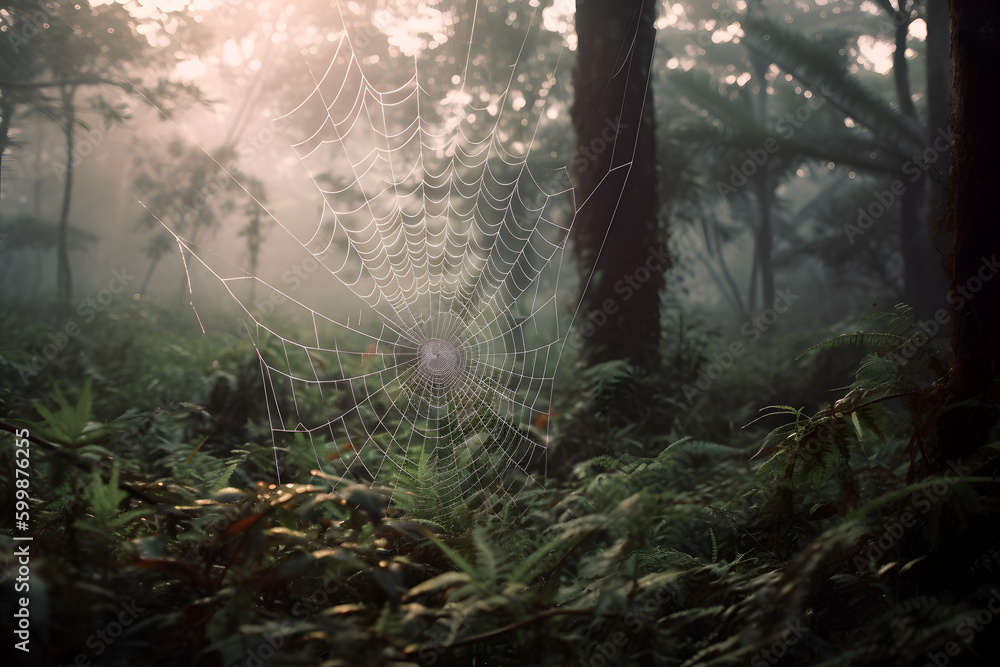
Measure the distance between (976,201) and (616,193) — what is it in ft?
9.47

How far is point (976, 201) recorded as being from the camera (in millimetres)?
1513

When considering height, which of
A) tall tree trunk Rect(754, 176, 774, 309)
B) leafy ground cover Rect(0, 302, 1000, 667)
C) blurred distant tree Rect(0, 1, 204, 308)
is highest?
blurred distant tree Rect(0, 1, 204, 308)

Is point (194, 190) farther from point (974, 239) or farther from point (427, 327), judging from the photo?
point (974, 239)

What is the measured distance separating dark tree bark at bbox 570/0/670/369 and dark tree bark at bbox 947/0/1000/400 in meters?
2.55

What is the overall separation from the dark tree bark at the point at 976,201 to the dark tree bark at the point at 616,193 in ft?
8.36

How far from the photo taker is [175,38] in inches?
247

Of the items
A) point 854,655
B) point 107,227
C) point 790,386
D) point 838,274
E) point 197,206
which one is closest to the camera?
point 854,655

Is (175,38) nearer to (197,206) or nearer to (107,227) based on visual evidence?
(197,206)

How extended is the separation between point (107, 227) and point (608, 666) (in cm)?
4766

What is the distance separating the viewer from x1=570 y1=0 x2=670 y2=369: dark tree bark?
4094 millimetres

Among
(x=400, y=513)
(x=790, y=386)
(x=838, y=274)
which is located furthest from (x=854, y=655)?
(x=838, y=274)
